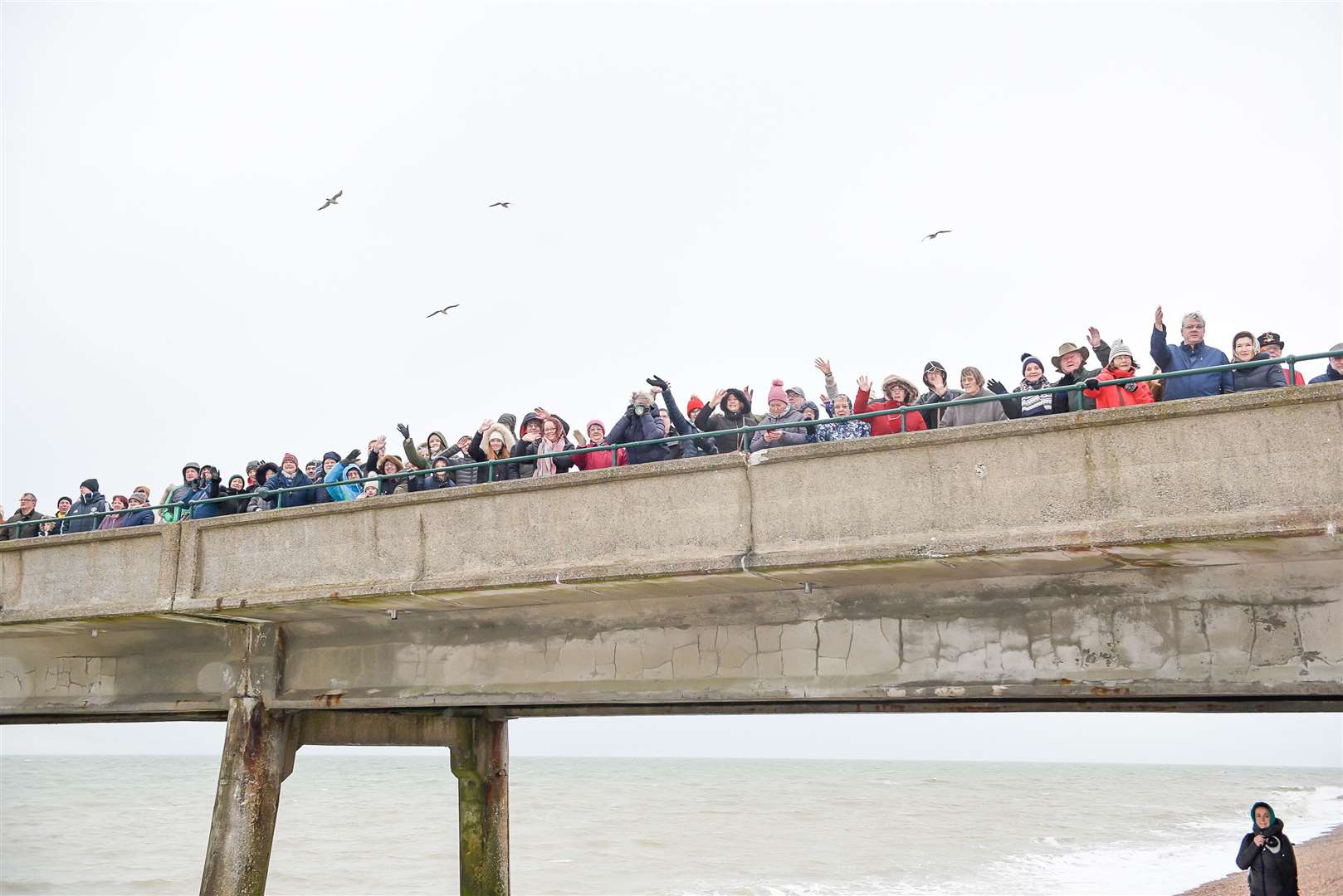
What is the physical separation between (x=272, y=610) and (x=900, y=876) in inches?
768

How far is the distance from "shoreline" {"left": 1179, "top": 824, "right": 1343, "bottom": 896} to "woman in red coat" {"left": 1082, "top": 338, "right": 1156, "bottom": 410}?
35.2 ft

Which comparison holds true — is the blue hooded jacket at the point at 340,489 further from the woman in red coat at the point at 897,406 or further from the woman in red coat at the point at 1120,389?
the woman in red coat at the point at 1120,389

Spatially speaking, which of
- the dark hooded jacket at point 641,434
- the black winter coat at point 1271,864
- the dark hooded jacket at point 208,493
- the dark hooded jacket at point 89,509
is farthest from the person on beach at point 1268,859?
the dark hooded jacket at point 89,509

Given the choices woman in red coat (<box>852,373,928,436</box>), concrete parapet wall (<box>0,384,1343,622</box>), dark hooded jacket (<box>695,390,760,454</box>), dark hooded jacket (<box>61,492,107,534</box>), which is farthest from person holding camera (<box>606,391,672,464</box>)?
dark hooded jacket (<box>61,492,107,534</box>)

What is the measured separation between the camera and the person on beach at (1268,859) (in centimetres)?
920

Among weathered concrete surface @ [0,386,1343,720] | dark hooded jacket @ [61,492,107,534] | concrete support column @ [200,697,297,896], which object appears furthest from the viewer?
dark hooded jacket @ [61,492,107,534]

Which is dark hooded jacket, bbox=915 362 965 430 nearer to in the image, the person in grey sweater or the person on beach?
the person in grey sweater

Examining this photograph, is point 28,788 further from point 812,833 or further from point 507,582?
point 507,582

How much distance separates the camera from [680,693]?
9398 millimetres

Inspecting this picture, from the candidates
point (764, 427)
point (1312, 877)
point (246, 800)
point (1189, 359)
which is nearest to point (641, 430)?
point (764, 427)

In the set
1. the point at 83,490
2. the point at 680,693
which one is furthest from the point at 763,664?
the point at 83,490

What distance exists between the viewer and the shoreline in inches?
670

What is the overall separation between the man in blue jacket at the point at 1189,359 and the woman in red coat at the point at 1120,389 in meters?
0.17

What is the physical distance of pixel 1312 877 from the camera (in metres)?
18.6
